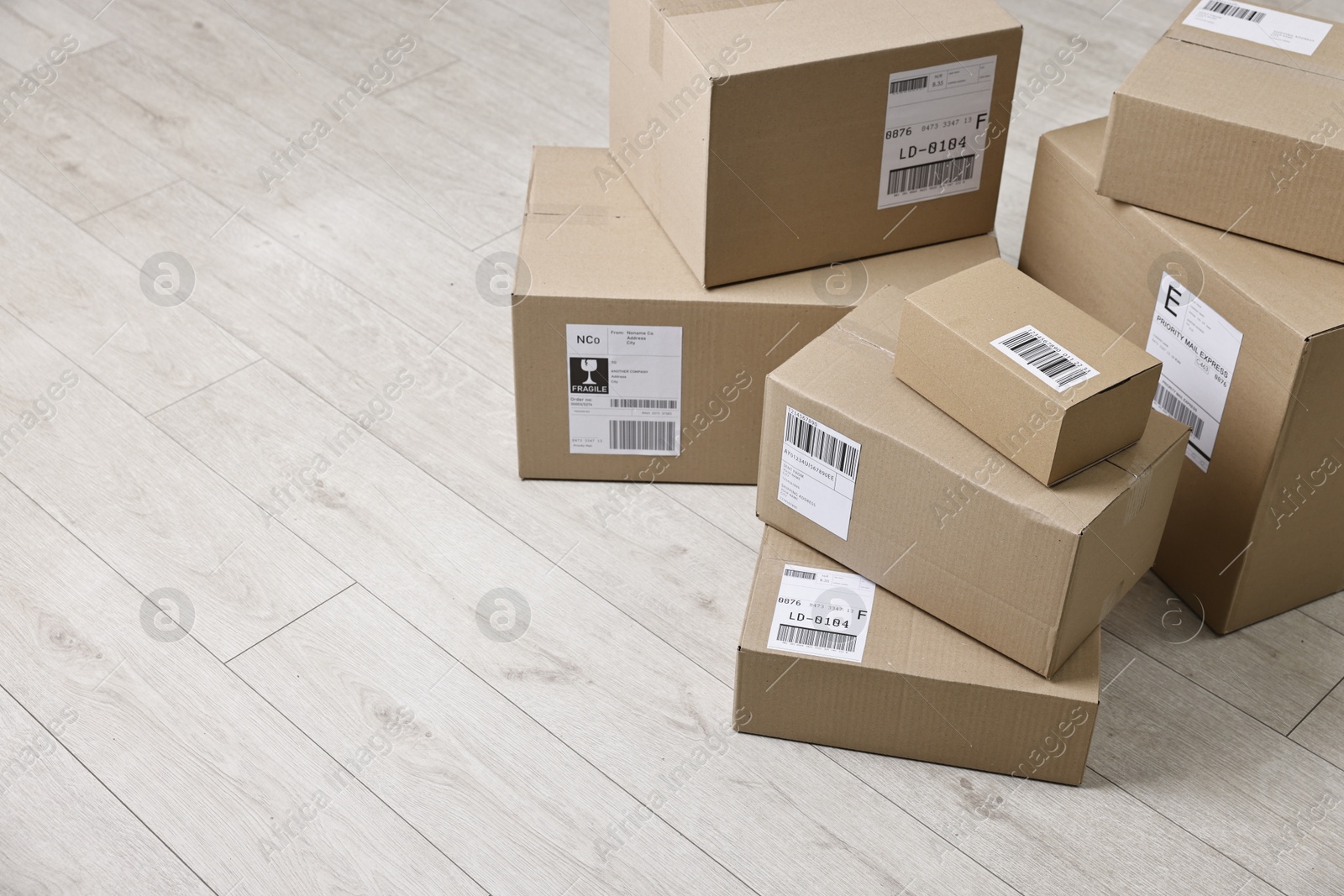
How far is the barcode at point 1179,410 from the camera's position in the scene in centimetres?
146

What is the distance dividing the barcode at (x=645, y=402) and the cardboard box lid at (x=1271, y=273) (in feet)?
1.94

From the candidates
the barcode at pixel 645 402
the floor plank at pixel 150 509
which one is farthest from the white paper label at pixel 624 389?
the floor plank at pixel 150 509

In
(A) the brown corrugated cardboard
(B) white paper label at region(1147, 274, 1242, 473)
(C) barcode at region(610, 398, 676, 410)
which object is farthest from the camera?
(C) barcode at region(610, 398, 676, 410)

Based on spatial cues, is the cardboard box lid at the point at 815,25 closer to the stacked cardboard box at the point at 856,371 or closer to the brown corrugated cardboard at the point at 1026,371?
the stacked cardboard box at the point at 856,371

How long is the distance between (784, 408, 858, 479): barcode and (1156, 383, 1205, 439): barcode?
414mm

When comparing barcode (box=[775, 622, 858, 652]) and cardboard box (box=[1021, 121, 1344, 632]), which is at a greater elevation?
cardboard box (box=[1021, 121, 1344, 632])

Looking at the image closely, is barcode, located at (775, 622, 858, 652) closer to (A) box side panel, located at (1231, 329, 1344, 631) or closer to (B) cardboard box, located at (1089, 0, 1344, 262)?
(A) box side panel, located at (1231, 329, 1344, 631)

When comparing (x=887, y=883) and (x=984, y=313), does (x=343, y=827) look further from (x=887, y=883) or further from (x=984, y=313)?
(x=984, y=313)

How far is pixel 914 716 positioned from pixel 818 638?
0.44 ft

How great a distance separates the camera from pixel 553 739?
1399mm

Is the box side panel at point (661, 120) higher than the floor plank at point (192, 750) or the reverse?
higher

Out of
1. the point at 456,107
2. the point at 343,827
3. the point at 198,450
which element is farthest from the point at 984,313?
the point at 456,107

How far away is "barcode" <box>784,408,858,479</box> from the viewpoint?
132 cm

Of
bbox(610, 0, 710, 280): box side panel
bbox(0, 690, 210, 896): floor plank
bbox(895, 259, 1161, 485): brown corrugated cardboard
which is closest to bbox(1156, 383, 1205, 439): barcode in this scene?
bbox(895, 259, 1161, 485): brown corrugated cardboard
